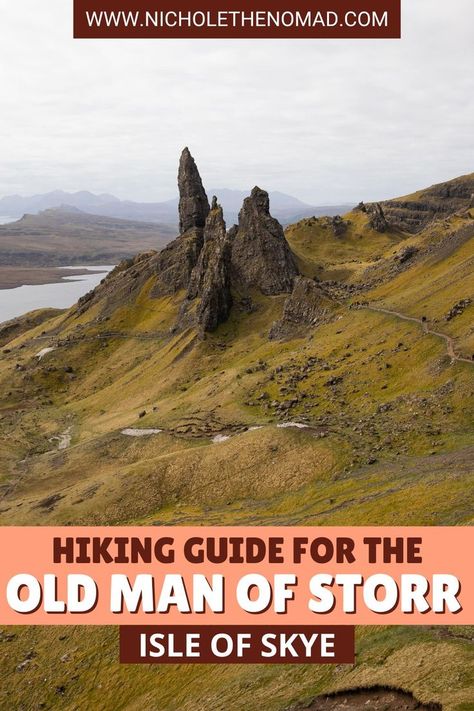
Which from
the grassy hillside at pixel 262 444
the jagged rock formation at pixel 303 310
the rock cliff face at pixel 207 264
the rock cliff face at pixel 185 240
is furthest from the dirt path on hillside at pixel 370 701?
the rock cliff face at pixel 185 240

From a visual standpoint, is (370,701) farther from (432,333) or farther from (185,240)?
(185,240)

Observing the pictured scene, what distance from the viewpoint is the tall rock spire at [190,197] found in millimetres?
175625

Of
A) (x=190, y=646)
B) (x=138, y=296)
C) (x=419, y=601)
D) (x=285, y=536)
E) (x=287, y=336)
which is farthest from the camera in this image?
(x=138, y=296)

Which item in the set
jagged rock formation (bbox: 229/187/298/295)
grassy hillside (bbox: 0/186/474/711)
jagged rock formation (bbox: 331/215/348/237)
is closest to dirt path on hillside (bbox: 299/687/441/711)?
grassy hillside (bbox: 0/186/474/711)

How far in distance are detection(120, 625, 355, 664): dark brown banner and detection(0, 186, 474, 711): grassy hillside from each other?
0.89m

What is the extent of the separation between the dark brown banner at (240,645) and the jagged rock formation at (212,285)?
88.2 meters

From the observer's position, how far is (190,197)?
581ft

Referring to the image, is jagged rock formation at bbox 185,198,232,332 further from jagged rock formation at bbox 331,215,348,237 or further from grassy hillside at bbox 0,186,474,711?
jagged rock formation at bbox 331,215,348,237

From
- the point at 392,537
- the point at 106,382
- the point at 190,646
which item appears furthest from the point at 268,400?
the point at 106,382

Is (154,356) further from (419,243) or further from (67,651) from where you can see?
(67,651)

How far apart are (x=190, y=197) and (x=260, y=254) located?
4958 cm

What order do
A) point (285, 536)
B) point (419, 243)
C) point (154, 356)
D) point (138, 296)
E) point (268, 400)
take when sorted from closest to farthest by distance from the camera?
1. point (285, 536)
2. point (268, 400)
3. point (154, 356)
4. point (419, 243)
5. point (138, 296)

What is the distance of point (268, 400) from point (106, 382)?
6134 centimetres

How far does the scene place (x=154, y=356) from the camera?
132 m
